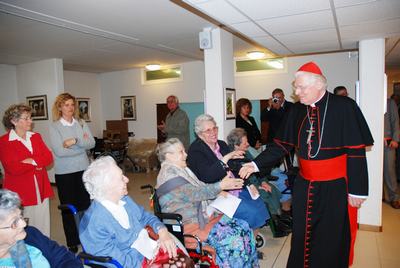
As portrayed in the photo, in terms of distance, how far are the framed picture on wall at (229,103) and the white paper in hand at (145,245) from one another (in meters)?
2.59

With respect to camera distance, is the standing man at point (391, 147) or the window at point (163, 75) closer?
the standing man at point (391, 147)

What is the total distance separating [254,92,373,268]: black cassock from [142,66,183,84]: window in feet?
18.9

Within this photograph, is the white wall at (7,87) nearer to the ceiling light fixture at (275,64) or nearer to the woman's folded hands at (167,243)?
the ceiling light fixture at (275,64)

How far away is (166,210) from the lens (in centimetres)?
232

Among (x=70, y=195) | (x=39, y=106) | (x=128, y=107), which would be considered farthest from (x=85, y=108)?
(x=70, y=195)

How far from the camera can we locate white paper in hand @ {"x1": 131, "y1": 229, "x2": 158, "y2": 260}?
190 cm

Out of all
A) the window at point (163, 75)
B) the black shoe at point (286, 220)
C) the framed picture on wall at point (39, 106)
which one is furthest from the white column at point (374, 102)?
the framed picture on wall at point (39, 106)

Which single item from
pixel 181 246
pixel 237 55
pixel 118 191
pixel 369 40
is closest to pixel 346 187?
pixel 181 246

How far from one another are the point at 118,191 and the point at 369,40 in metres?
A: 3.36

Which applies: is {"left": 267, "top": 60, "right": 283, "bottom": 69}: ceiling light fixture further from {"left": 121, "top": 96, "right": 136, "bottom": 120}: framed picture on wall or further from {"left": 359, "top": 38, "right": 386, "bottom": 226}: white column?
{"left": 121, "top": 96, "right": 136, "bottom": 120}: framed picture on wall

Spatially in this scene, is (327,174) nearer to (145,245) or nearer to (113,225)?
(145,245)

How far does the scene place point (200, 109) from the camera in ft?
24.5

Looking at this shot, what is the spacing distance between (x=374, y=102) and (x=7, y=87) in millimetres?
7194

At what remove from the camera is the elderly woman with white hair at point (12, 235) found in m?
1.35
